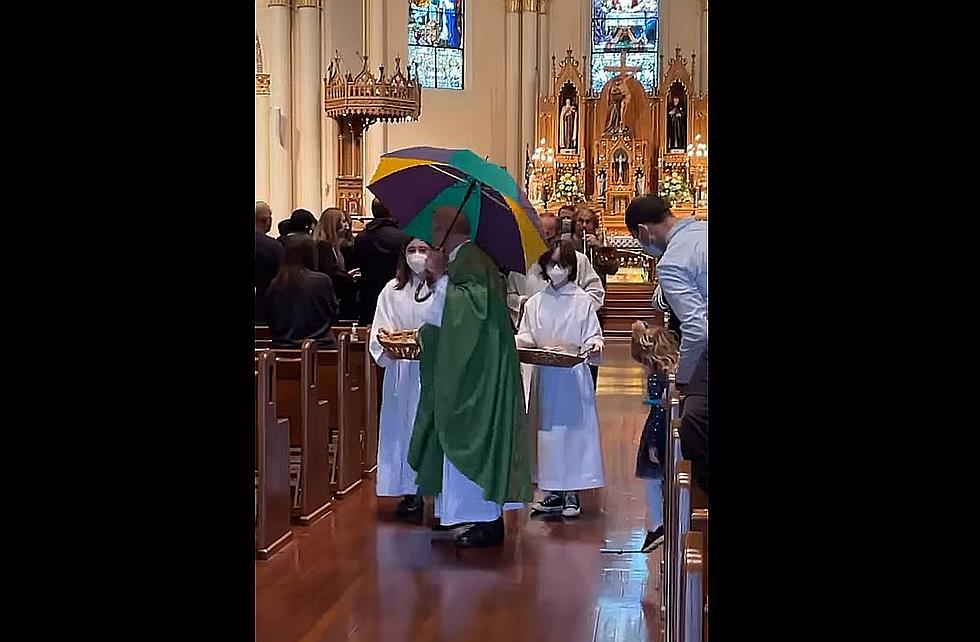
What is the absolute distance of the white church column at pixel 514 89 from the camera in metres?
22.9

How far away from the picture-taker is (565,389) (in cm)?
727

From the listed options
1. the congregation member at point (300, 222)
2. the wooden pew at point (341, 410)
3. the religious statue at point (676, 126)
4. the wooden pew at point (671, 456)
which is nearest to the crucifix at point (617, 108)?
the religious statue at point (676, 126)

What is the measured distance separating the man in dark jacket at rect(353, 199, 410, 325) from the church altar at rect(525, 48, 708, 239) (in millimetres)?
12439

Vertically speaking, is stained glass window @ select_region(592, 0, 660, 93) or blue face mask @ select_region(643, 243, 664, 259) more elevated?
stained glass window @ select_region(592, 0, 660, 93)

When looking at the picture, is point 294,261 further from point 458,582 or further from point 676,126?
point 676,126

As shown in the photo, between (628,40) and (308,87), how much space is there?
7.86m

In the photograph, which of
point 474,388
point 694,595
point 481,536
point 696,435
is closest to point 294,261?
point 474,388

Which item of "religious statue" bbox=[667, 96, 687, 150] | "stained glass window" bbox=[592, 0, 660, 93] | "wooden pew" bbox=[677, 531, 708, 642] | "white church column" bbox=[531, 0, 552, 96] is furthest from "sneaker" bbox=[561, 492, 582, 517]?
"stained glass window" bbox=[592, 0, 660, 93]

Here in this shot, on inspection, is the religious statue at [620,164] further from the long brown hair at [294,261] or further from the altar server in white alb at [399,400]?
the altar server in white alb at [399,400]

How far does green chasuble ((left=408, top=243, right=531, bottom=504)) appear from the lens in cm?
627

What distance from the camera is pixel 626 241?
21.0 meters

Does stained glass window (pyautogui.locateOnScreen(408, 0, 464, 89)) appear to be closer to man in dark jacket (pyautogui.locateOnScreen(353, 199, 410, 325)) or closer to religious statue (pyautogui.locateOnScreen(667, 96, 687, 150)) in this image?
religious statue (pyautogui.locateOnScreen(667, 96, 687, 150))
